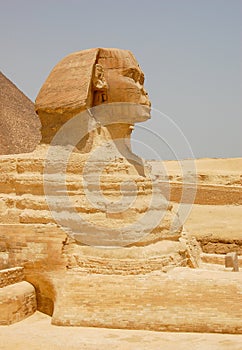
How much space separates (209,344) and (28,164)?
526 centimetres

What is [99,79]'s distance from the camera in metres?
11.1

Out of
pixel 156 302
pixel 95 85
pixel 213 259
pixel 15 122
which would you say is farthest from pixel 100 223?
pixel 15 122

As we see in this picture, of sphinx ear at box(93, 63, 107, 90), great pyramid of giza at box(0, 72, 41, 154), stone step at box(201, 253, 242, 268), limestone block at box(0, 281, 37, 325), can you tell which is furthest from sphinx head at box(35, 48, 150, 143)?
great pyramid of giza at box(0, 72, 41, 154)

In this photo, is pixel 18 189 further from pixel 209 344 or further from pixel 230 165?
pixel 230 165

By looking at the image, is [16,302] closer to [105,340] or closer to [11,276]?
[11,276]

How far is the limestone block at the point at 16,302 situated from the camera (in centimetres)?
926

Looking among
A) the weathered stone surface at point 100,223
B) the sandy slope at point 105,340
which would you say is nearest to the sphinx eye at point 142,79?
the weathered stone surface at point 100,223

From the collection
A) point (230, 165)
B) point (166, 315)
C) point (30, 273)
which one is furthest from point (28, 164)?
Result: point (230, 165)

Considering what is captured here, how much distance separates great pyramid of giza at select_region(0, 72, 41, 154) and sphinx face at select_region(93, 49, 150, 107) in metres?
11.2

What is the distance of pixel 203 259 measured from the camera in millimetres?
13359

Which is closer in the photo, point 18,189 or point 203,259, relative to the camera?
point 18,189

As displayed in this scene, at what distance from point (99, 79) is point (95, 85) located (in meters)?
0.17

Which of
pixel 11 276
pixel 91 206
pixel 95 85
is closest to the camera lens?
pixel 11 276

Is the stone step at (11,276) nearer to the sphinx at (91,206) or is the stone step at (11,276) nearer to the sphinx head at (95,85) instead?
Answer: the sphinx at (91,206)
